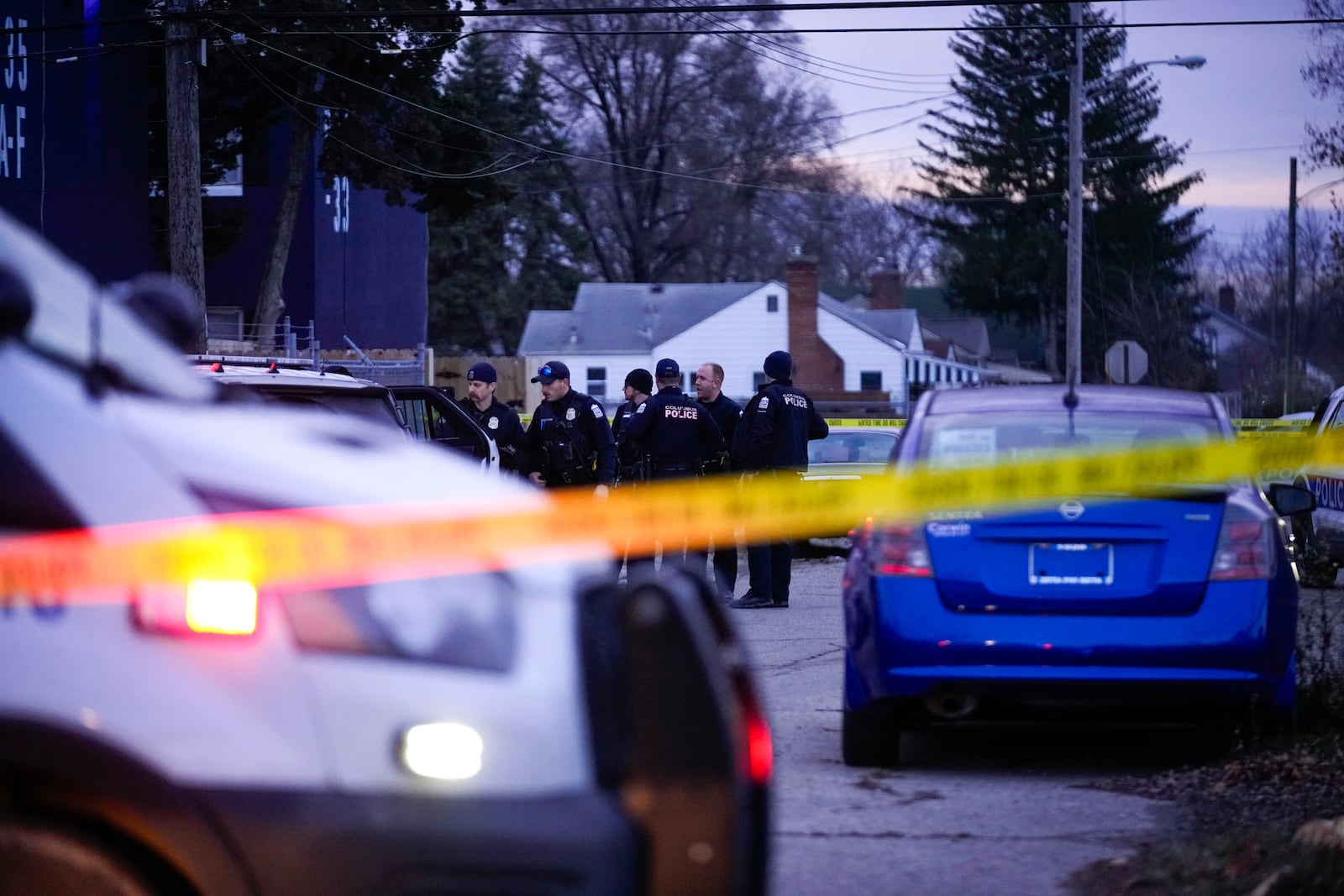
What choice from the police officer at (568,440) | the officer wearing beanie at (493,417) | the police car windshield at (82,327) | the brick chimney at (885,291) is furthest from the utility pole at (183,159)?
the brick chimney at (885,291)

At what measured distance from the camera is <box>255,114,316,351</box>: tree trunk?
3325 cm

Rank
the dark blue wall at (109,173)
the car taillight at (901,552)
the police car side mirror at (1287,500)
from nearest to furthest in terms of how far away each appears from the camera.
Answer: the car taillight at (901,552)
the police car side mirror at (1287,500)
the dark blue wall at (109,173)

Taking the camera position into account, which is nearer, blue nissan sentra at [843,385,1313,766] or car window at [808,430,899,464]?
blue nissan sentra at [843,385,1313,766]

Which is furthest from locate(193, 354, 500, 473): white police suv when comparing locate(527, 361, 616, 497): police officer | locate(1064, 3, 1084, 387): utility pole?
locate(1064, 3, 1084, 387): utility pole

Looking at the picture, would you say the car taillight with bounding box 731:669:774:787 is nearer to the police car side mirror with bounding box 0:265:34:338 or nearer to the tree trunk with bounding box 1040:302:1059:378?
the police car side mirror with bounding box 0:265:34:338

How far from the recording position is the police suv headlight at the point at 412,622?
3.03 m

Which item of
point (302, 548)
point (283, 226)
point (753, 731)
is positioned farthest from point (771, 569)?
point (283, 226)

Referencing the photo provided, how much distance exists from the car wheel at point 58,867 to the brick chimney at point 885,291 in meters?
73.9

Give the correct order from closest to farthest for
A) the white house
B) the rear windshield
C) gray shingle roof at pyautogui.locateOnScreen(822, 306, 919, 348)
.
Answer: the rear windshield < the white house < gray shingle roof at pyautogui.locateOnScreen(822, 306, 919, 348)

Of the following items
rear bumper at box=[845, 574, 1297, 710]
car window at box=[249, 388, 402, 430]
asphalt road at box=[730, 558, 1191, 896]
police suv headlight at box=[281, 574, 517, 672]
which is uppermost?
car window at box=[249, 388, 402, 430]

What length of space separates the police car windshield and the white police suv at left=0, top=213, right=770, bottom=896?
70 mm

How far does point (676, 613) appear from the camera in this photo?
308 cm

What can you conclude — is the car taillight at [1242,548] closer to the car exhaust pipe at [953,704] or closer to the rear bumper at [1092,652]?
the rear bumper at [1092,652]

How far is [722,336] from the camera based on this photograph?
222ft
